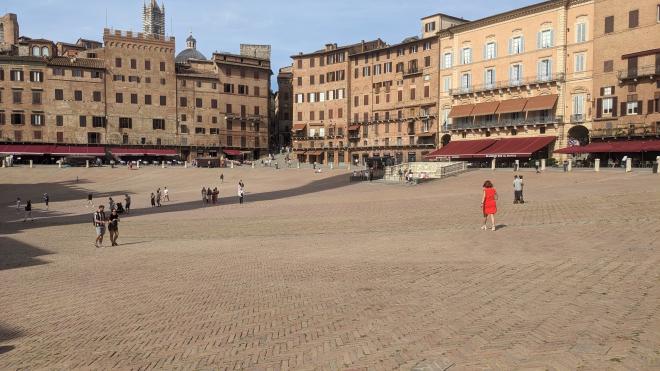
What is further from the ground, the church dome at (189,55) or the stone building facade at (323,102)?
the church dome at (189,55)

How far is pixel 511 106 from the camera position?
59594 millimetres

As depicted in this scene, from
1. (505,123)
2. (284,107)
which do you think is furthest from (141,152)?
(505,123)

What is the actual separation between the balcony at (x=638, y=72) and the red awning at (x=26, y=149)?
249 ft

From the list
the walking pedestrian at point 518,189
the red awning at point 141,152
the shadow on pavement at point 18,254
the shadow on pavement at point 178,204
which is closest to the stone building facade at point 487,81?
the shadow on pavement at point 178,204

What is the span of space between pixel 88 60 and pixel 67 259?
238 feet

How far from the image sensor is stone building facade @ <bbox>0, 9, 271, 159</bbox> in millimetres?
76875

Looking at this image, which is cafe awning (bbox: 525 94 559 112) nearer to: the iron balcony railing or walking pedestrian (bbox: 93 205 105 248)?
the iron balcony railing

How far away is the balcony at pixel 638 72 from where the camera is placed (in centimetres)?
4847

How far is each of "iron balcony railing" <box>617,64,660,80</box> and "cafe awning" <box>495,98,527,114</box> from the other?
10.3 metres

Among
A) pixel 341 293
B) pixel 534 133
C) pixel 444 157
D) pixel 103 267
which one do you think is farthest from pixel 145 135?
pixel 341 293

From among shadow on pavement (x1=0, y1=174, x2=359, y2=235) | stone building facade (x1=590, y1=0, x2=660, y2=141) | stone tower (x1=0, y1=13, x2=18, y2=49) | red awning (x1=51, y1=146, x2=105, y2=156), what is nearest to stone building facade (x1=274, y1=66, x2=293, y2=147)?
red awning (x1=51, y1=146, x2=105, y2=156)

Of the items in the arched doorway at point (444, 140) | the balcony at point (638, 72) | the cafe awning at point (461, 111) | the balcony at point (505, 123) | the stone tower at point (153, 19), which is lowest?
the arched doorway at point (444, 140)

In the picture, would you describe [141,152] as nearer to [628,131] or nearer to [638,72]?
[628,131]

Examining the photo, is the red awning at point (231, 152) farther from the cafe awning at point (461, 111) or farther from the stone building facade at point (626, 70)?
the stone building facade at point (626, 70)
